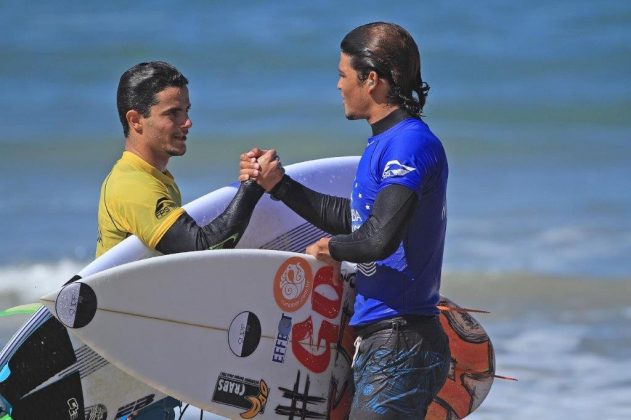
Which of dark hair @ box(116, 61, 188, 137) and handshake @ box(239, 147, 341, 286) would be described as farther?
dark hair @ box(116, 61, 188, 137)

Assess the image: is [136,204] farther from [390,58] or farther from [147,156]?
[390,58]

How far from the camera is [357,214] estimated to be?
3795mm

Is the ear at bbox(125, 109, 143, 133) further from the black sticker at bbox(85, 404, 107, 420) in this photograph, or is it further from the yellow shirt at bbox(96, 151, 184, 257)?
the black sticker at bbox(85, 404, 107, 420)

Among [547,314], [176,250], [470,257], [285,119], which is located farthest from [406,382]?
[285,119]

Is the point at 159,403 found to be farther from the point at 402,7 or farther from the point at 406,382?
the point at 402,7

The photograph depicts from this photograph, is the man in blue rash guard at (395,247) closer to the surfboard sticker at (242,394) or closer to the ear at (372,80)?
the ear at (372,80)

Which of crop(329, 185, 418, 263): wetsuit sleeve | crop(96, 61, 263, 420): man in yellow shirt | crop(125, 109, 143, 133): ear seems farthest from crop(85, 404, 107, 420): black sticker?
crop(329, 185, 418, 263): wetsuit sleeve

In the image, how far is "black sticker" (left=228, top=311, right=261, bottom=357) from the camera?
13.4 ft

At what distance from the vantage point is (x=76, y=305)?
374cm

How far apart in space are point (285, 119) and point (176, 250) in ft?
34.3

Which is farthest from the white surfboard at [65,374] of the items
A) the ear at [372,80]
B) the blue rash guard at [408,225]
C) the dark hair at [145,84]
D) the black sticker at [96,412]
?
the ear at [372,80]

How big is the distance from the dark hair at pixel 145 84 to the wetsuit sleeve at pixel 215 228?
44 cm

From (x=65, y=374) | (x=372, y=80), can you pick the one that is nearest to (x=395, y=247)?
(x=372, y=80)

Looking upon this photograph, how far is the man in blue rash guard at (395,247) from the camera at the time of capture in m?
3.65
